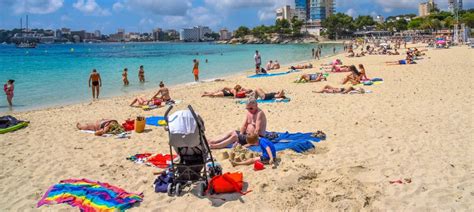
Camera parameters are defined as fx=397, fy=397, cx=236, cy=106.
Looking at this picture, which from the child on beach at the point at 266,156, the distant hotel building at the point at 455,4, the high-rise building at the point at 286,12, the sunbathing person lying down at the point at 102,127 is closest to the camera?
the child on beach at the point at 266,156

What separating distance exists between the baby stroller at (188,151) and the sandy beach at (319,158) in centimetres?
20

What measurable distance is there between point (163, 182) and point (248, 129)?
2.23m

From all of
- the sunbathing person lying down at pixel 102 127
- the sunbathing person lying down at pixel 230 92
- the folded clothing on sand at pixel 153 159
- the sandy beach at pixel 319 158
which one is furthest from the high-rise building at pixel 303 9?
the folded clothing on sand at pixel 153 159

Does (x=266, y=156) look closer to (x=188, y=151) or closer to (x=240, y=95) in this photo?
(x=188, y=151)

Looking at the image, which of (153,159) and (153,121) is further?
(153,121)

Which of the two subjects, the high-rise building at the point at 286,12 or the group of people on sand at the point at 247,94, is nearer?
the group of people on sand at the point at 247,94

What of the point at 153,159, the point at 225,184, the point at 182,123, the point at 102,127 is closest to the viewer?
the point at 182,123

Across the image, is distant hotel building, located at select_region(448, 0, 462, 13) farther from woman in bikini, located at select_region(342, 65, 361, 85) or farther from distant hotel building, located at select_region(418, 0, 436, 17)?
distant hotel building, located at select_region(418, 0, 436, 17)

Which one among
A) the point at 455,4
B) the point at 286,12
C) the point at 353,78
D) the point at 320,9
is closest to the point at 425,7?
the point at 320,9

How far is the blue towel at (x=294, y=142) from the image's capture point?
651 cm

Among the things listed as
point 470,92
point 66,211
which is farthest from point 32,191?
point 470,92

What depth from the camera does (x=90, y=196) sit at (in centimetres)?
480

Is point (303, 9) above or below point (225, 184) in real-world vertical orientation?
above

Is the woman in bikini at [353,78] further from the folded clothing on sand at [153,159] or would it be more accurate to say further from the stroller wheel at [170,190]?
the stroller wheel at [170,190]
